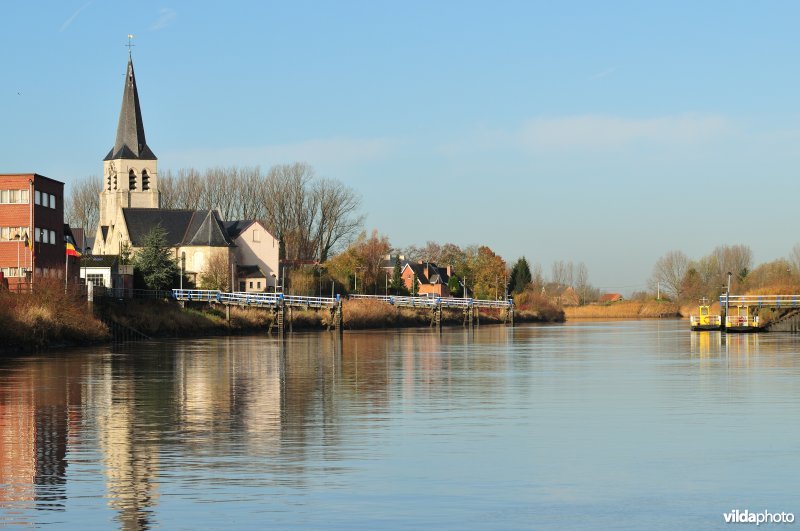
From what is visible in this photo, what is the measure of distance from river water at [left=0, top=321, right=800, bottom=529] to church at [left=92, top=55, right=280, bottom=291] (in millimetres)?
84721

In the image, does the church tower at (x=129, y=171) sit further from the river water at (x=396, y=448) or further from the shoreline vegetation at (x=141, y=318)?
the river water at (x=396, y=448)

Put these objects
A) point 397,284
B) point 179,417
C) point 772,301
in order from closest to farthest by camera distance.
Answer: point 179,417 < point 772,301 < point 397,284

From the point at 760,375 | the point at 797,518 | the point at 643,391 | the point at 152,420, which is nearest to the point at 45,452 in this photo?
the point at 152,420

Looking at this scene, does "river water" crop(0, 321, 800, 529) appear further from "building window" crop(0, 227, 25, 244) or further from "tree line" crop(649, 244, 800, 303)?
"tree line" crop(649, 244, 800, 303)

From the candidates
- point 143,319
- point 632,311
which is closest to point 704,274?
point 632,311

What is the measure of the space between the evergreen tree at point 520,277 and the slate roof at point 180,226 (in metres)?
62.4

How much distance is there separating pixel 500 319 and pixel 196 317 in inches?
2388

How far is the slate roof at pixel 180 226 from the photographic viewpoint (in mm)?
125438

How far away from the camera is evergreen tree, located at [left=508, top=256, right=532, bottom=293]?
177 meters

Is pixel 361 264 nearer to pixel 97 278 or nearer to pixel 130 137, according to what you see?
pixel 130 137

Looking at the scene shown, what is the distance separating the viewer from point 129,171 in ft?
456

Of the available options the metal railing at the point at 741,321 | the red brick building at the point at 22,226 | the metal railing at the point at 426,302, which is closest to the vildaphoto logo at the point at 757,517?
the red brick building at the point at 22,226

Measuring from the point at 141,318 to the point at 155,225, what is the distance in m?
50.9

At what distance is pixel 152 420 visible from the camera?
79.4 feet
